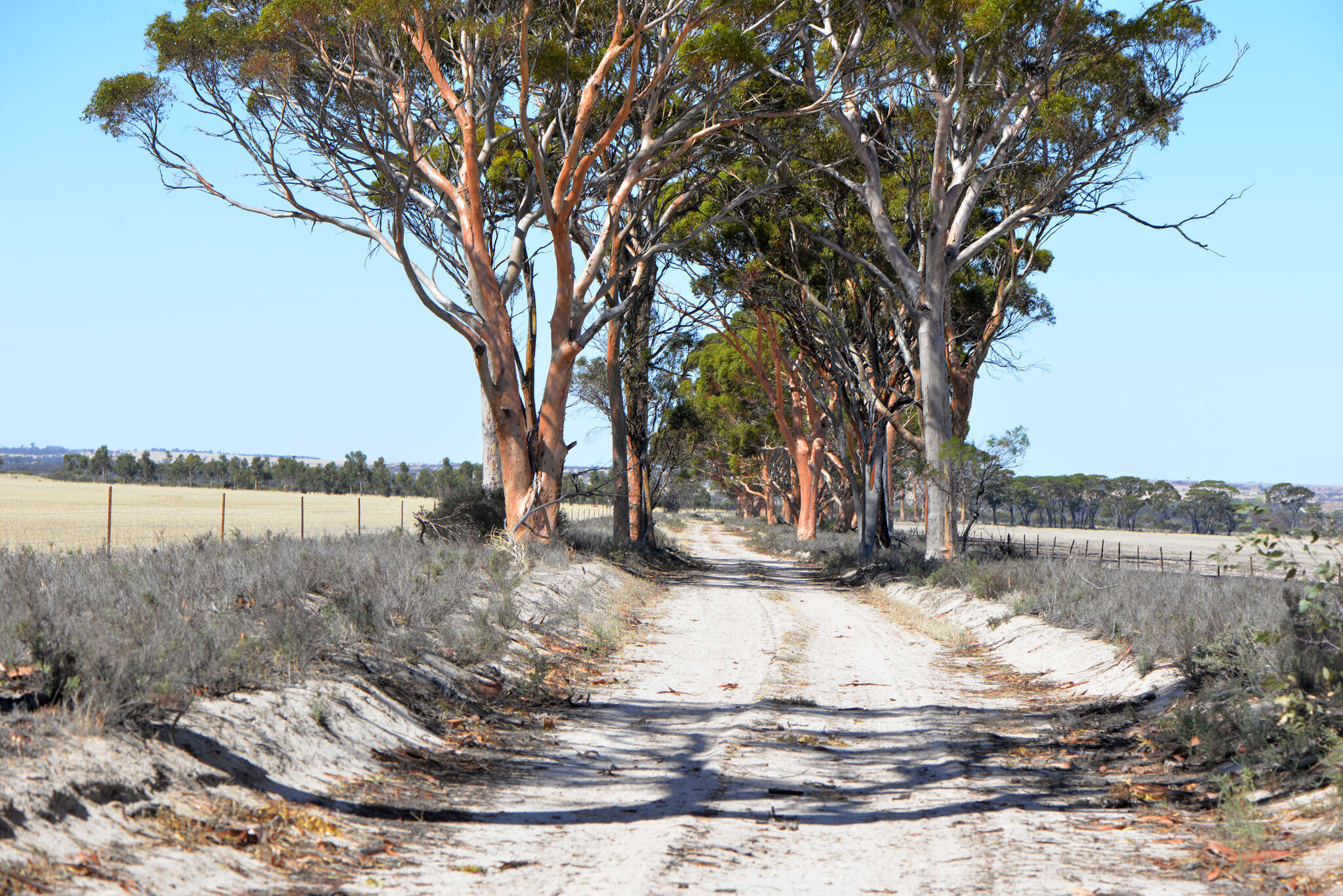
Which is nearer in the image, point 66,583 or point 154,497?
point 66,583

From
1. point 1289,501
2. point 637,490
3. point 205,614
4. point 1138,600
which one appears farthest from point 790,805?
point 637,490

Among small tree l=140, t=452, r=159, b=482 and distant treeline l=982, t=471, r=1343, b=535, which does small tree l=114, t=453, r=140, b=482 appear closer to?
small tree l=140, t=452, r=159, b=482

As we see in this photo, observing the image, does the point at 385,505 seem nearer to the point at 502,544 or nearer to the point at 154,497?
the point at 154,497

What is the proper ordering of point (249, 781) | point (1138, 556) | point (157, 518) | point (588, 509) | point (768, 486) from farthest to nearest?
1. point (588, 509)
2. point (768, 486)
3. point (1138, 556)
4. point (157, 518)
5. point (249, 781)

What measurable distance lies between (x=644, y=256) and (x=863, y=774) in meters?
14.4

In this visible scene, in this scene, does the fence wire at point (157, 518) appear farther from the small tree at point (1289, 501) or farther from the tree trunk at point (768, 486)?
the tree trunk at point (768, 486)

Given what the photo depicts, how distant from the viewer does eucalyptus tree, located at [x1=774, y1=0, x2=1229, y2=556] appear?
18.7m

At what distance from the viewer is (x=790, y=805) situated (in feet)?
18.9

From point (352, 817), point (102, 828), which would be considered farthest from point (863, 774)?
point (102, 828)

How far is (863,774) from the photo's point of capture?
21.2 ft

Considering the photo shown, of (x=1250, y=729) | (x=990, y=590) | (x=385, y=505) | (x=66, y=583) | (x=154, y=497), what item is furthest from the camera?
(x=385, y=505)

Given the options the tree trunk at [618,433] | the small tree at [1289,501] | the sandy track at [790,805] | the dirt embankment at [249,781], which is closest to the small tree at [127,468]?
the tree trunk at [618,433]

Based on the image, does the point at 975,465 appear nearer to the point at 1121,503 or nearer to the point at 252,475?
the point at 1121,503

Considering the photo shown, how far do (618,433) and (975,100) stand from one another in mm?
11500
